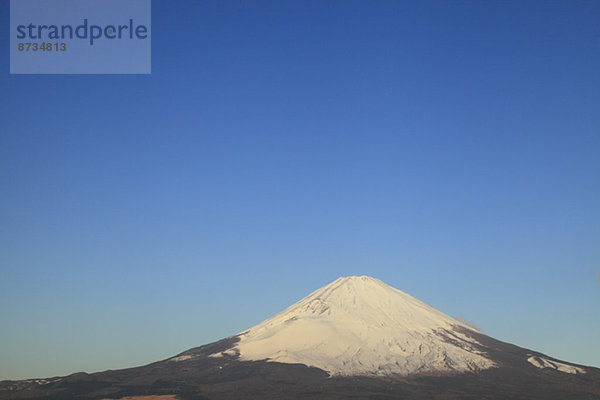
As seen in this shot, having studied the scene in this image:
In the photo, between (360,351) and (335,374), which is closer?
(335,374)

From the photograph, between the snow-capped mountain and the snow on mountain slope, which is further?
the snow on mountain slope

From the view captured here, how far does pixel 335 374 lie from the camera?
166 metres

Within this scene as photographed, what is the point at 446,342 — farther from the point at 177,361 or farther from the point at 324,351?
the point at 177,361

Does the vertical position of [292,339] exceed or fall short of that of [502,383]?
it exceeds it

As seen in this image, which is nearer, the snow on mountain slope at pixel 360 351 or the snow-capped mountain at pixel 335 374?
the snow-capped mountain at pixel 335 374

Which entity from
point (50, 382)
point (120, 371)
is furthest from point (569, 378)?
point (50, 382)

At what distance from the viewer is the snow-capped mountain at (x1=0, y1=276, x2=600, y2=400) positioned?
152 m

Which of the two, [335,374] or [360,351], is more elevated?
[360,351]

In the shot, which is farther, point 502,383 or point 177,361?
point 177,361

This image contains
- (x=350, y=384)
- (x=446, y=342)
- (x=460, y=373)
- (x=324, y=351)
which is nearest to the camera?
(x=350, y=384)

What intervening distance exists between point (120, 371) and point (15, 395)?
30.6m

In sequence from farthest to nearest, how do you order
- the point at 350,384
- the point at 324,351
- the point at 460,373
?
the point at 324,351 → the point at 460,373 → the point at 350,384

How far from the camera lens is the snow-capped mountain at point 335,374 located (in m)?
152

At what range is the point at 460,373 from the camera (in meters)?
171
